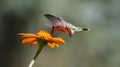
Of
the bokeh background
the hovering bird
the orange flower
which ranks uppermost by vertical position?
the hovering bird

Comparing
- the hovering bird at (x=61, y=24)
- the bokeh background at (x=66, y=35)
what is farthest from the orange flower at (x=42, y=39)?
the bokeh background at (x=66, y=35)

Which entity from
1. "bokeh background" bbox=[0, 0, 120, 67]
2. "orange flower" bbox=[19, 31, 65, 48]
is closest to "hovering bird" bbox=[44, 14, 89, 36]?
"orange flower" bbox=[19, 31, 65, 48]

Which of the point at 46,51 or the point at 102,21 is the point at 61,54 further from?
the point at 102,21

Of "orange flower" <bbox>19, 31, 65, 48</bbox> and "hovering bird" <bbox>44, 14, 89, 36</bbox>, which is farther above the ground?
"hovering bird" <bbox>44, 14, 89, 36</bbox>

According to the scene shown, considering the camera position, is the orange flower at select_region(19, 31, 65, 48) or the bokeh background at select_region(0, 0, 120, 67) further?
the bokeh background at select_region(0, 0, 120, 67)

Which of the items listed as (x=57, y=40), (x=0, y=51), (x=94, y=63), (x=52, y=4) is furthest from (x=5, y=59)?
(x=57, y=40)

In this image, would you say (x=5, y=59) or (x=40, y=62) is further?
(x=40, y=62)

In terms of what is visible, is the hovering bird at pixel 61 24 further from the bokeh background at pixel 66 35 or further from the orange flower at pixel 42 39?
the bokeh background at pixel 66 35

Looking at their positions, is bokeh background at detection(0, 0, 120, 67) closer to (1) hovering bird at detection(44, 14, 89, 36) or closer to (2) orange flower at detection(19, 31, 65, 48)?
(2) orange flower at detection(19, 31, 65, 48)

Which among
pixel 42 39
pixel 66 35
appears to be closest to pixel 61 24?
pixel 42 39
